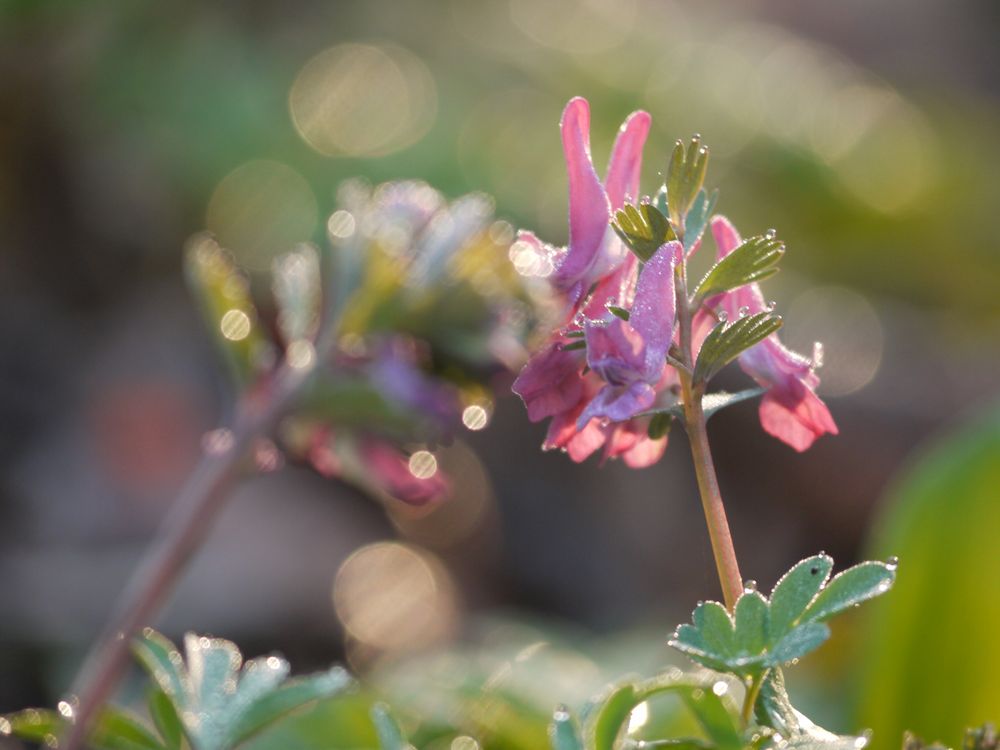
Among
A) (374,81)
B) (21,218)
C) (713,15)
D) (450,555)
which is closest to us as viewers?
(450,555)

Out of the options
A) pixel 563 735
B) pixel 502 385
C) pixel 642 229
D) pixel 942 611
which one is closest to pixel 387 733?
pixel 563 735

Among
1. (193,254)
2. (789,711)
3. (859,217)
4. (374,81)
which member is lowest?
(789,711)

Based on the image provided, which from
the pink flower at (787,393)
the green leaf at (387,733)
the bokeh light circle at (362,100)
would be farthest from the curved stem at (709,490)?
the bokeh light circle at (362,100)

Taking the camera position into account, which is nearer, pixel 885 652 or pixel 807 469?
pixel 885 652

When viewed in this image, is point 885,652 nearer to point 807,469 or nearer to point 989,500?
point 989,500

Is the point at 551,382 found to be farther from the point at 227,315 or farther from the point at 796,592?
the point at 227,315

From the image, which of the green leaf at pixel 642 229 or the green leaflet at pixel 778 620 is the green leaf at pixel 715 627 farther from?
the green leaf at pixel 642 229

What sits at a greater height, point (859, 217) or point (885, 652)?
point (859, 217)

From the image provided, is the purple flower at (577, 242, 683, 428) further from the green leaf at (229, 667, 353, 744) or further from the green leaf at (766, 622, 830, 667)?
the green leaf at (229, 667, 353, 744)

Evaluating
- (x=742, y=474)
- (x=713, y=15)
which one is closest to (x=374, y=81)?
(x=742, y=474)

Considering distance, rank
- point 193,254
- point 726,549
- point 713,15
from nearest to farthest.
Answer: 1. point 726,549
2. point 193,254
3. point 713,15
